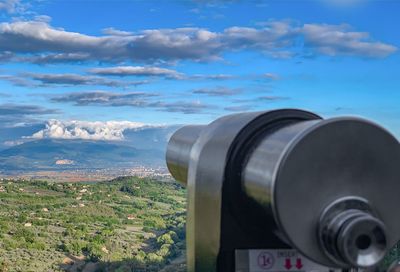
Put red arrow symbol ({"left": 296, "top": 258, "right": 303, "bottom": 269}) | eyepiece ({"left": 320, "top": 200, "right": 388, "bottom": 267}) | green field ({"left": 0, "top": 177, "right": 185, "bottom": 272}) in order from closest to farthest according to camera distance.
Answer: eyepiece ({"left": 320, "top": 200, "right": 388, "bottom": 267}) → red arrow symbol ({"left": 296, "top": 258, "right": 303, "bottom": 269}) → green field ({"left": 0, "top": 177, "right": 185, "bottom": 272})

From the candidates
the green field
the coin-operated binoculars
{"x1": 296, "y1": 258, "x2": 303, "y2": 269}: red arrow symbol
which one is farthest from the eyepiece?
the green field

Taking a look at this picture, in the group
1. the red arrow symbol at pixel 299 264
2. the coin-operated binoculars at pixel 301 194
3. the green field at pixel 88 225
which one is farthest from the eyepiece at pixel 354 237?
the green field at pixel 88 225

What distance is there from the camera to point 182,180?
3.52 m

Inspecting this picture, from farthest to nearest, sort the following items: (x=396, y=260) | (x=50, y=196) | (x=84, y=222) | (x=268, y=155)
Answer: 1. (x=50, y=196)
2. (x=84, y=222)
3. (x=396, y=260)
4. (x=268, y=155)

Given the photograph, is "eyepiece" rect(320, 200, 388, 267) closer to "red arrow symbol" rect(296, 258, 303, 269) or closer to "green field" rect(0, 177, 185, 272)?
"red arrow symbol" rect(296, 258, 303, 269)

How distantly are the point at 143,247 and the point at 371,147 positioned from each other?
39.8 feet

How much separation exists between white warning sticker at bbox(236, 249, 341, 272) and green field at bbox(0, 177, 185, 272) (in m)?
7.71

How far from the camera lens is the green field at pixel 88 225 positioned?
43.5ft

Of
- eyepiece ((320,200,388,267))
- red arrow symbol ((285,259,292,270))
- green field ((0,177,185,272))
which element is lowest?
green field ((0,177,185,272))

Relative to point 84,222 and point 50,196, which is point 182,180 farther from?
point 50,196

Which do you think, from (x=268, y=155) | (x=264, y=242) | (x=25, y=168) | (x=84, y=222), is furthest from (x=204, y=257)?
(x=25, y=168)

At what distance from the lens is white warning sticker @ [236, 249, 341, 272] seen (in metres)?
A: 2.36

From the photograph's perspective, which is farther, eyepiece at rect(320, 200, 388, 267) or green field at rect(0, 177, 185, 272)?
green field at rect(0, 177, 185, 272)

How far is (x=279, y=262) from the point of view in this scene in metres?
2.37
